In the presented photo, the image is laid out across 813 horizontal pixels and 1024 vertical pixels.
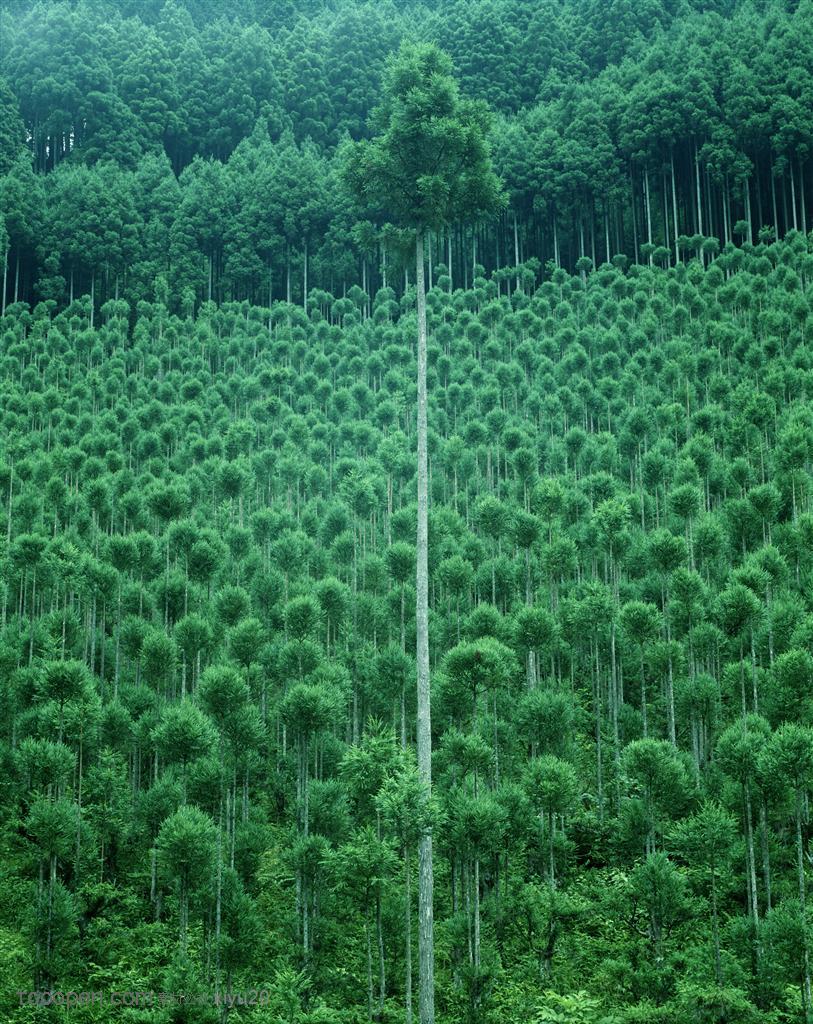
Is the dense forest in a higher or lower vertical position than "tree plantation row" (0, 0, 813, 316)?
lower

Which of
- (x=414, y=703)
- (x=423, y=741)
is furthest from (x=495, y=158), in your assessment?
(x=423, y=741)

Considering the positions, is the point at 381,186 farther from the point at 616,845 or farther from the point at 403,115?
the point at 616,845

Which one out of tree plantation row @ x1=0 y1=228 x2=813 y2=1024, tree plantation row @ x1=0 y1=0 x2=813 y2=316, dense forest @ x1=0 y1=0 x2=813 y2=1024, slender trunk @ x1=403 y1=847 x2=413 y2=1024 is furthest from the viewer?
tree plantation row @ x1=0 y1=0 x2=813 y2=316

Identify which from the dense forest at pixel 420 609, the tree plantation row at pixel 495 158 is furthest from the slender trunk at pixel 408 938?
the tree plantation row at pixel 495 158

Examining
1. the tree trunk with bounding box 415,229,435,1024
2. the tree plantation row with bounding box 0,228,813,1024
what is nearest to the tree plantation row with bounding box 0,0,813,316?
the tree plantation row with bounding box 0,228,813,1024

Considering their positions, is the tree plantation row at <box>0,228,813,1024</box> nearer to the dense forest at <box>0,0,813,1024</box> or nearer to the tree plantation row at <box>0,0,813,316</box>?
the dense forest at <box>0,0,813,1024</box>

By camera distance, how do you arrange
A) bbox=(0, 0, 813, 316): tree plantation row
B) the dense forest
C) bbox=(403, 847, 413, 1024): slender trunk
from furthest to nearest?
bbox=(0, 0, 813, 316): tree plantation row → the dense forest → bbox=(403, 847, 413, 1024): slender trunk

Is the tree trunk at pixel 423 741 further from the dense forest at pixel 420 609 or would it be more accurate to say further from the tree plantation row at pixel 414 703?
the tree plantation row at pixel 414 703

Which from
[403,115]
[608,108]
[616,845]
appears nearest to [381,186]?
[403,115]
